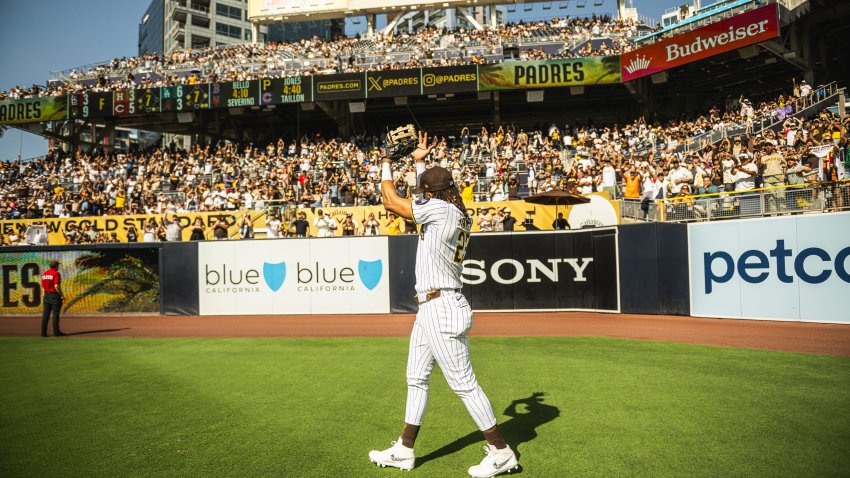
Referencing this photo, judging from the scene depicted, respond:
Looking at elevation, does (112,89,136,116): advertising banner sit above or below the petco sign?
above

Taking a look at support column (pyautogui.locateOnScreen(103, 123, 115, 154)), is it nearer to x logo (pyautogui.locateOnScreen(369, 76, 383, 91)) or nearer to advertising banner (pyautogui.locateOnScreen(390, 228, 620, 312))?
x logo (pyautogui.locateOnScreen(369, 76, 383, 91))

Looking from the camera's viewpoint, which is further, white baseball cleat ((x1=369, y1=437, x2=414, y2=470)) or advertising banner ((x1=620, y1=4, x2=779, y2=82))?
advertising banner ((x1=620, y1=4, x2=779, y2=82))

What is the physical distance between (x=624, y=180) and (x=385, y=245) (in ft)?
26.3

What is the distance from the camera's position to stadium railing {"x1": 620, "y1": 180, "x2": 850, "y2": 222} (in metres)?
11.9

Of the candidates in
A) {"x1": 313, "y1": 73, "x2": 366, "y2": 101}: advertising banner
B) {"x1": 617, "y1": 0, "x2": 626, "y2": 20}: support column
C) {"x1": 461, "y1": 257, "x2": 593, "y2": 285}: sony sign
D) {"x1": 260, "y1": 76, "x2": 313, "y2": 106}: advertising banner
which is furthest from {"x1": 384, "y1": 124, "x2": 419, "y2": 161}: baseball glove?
{"x1": 617, "y1": 0, "x2": 626, "y2": 20}: support column

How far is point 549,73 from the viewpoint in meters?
29.5

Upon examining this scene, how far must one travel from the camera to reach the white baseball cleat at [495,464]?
428 cm

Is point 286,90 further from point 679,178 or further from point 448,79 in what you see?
point 679,178

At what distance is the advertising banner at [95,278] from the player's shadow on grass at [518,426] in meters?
14.7

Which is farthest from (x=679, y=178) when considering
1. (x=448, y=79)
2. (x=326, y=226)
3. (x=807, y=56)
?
(x=448, y=79)

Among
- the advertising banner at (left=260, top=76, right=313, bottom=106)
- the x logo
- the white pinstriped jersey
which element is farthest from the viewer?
the advertising banner at (left=260, top=76, right=313, bottom=106)

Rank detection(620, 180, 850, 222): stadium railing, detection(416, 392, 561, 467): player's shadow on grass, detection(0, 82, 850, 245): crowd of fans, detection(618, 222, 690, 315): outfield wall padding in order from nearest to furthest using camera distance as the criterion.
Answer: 1. detection(416, 392, 561, 467): player's shadow on grass
2. detection(620, 180, 850, 222): stadium railing
3. detection(618, 222, 690, 315): outfield wall padding
4. detection(0, 82, 850, 245): crowd of fans

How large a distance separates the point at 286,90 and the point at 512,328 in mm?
23286

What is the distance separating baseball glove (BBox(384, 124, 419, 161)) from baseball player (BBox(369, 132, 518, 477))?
0.07 meters
